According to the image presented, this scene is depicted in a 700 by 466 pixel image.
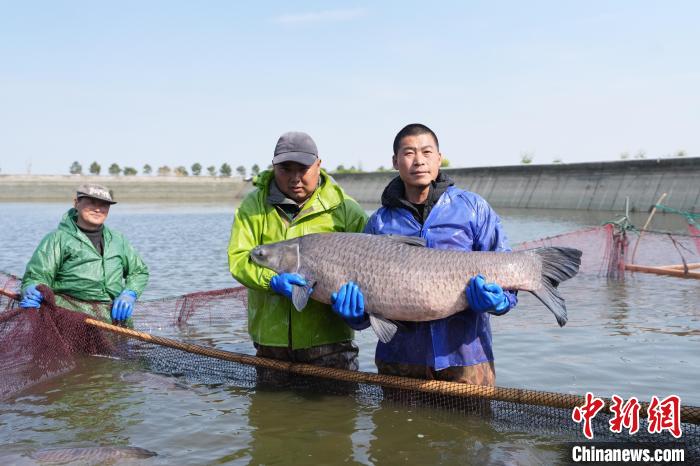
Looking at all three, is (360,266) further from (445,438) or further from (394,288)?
(445,438)

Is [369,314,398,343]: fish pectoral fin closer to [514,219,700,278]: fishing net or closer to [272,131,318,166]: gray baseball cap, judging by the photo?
[272,131,318,166]: gray baseball cap

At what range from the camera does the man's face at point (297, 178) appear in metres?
5.51

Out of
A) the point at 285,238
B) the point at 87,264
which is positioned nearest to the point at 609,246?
the point at 285,238

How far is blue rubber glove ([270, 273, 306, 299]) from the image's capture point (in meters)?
5.07

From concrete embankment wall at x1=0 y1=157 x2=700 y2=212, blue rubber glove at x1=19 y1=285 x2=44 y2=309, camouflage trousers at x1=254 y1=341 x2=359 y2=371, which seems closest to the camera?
camouflage trousers at x1=254 y1=341 x2=359 y2=371

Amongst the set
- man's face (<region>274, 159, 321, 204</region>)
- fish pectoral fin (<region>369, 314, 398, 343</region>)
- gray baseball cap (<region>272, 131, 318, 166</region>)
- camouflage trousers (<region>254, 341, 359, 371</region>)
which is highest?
gray baseball cap (<region>272, 131, 318, 166</region>)

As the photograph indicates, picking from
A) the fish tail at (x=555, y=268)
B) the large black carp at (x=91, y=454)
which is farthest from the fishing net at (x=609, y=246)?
the large black carp at (x=91, y=454)

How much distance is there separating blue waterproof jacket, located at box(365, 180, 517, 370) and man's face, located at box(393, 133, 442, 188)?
0.22m

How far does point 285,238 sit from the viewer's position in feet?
18.4

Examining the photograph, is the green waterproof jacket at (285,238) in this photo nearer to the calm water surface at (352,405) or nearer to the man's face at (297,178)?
the man's face at (297,178)

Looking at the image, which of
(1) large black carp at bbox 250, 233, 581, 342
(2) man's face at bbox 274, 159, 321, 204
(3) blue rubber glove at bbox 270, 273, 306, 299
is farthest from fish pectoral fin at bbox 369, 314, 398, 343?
(2) man's face at bbox 274, 159, 321, 204

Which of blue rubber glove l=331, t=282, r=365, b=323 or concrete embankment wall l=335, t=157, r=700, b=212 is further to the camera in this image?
concrete embankment wall l=335, t=157, r=700, b=212

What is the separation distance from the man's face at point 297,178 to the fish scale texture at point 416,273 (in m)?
0.76

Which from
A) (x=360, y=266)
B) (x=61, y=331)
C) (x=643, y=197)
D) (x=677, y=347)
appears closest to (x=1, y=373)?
(x=61, y=331)
